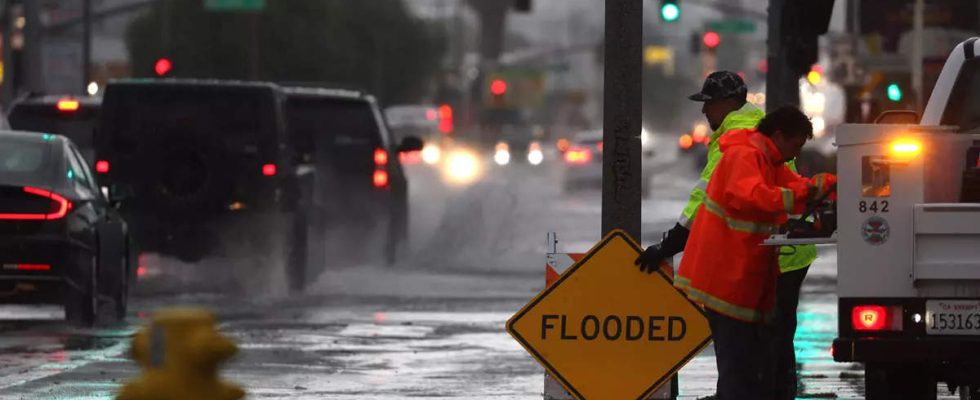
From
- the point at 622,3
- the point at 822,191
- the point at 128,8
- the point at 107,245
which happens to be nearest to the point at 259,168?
the point at 107,245

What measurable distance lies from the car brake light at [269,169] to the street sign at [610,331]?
1145 cm

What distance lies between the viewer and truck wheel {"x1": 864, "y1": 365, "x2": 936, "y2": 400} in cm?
1080

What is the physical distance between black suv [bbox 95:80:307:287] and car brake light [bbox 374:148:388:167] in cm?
458

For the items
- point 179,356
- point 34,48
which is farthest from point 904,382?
point 34,48

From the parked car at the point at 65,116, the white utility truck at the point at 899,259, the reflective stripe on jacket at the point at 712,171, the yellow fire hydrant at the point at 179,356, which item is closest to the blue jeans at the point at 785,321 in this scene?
the reflective stripe on jacket at the point at 712,171

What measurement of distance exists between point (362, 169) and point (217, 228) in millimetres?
4762

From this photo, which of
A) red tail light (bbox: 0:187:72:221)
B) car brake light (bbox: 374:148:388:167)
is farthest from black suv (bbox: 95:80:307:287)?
car brake light (bbox: 374:148:388:167)

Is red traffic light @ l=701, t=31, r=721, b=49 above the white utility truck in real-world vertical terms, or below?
above

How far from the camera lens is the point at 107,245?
19.1 metres

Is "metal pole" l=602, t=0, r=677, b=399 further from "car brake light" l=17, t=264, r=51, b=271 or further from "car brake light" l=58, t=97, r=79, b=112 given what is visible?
"car brake light" l=58, t=97, r=79, b=112

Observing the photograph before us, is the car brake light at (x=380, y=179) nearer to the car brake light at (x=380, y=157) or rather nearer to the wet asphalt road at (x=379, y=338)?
the car brake light at (x=380, y=157)

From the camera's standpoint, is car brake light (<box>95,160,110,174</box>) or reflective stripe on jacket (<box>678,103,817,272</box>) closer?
reflective stripe on jacket (<box>678,103,817,272</box>)

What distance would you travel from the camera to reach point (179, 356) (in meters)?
6.70

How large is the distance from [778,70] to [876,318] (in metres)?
8.17
